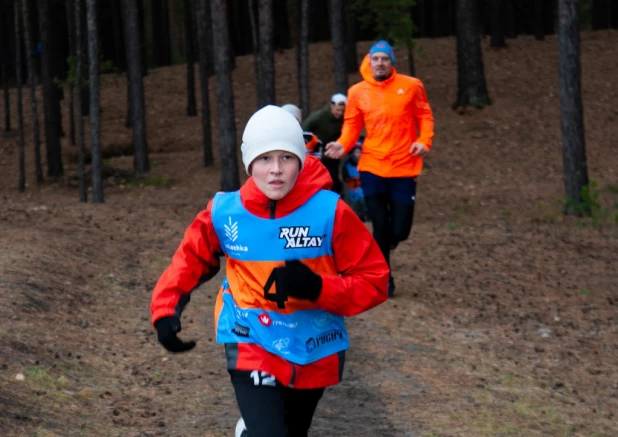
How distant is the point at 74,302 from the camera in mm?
9914

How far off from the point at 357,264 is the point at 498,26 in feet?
106

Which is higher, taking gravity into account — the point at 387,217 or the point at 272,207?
the point at 272,207

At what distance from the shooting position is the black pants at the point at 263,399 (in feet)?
12.8

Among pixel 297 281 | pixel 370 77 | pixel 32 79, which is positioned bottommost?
pixel 32 79

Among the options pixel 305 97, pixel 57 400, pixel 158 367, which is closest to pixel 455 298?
pixel 158 367

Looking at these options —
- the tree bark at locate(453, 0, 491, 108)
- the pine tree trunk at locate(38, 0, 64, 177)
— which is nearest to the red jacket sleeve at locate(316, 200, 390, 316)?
the pine tree trunk at locate(38, 0, 64, 177)

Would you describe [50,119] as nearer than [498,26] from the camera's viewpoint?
Yes

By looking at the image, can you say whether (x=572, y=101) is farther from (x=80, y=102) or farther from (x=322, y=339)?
(x=322, y=339)

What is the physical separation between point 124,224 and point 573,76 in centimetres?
721

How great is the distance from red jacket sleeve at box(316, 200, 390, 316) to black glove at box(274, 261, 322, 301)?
0.19 m

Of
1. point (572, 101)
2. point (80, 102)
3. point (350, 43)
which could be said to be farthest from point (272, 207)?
point (350, 43)

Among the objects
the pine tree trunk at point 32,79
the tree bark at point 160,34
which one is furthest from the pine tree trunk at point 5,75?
the pine tree trunk at point 32,79

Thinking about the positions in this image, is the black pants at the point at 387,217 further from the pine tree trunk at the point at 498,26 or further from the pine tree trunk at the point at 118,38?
the pine tree trunk at the point at 118,38

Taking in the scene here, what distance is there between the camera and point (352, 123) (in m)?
9.39
